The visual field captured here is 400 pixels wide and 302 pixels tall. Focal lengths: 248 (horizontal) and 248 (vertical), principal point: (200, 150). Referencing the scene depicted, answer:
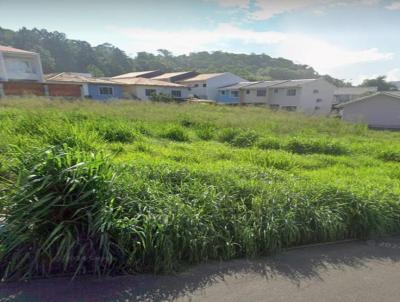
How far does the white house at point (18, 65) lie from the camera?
22.7 metres

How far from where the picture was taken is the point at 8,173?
3.17m

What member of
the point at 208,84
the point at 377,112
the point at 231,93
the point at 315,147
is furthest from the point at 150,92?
the point at 315,147

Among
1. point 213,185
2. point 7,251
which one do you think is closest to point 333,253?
point 213,185

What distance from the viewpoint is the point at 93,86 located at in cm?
2683

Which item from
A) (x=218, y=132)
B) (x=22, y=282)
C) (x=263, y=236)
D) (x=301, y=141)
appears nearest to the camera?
(x=22, y=282)

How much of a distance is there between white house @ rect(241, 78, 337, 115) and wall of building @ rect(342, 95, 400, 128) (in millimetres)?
6684

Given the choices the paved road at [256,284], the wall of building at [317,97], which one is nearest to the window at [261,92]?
the wall of building at [317,97]

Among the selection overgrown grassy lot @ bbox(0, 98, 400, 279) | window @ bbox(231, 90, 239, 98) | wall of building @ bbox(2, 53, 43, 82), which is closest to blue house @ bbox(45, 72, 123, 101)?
wall of building @ bbox(2, 53, 43, 82)

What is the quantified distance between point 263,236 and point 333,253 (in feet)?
2.90

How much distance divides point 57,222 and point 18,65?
28.6 m

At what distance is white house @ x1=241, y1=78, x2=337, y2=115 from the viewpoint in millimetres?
30191

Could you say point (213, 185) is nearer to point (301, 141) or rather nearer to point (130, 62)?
point (301, 141)

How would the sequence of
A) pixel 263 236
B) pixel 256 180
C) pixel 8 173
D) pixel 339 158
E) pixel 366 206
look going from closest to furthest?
pixel 263 236, pixel 8 173, pixel 366 206, pixel 256 180, pixel 339 158

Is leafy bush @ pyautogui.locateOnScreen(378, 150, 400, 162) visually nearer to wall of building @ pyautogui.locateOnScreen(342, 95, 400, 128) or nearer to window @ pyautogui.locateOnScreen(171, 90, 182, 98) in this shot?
wall of building @ pyautogui.locateOnScreen(342, 95, 400, 128)
